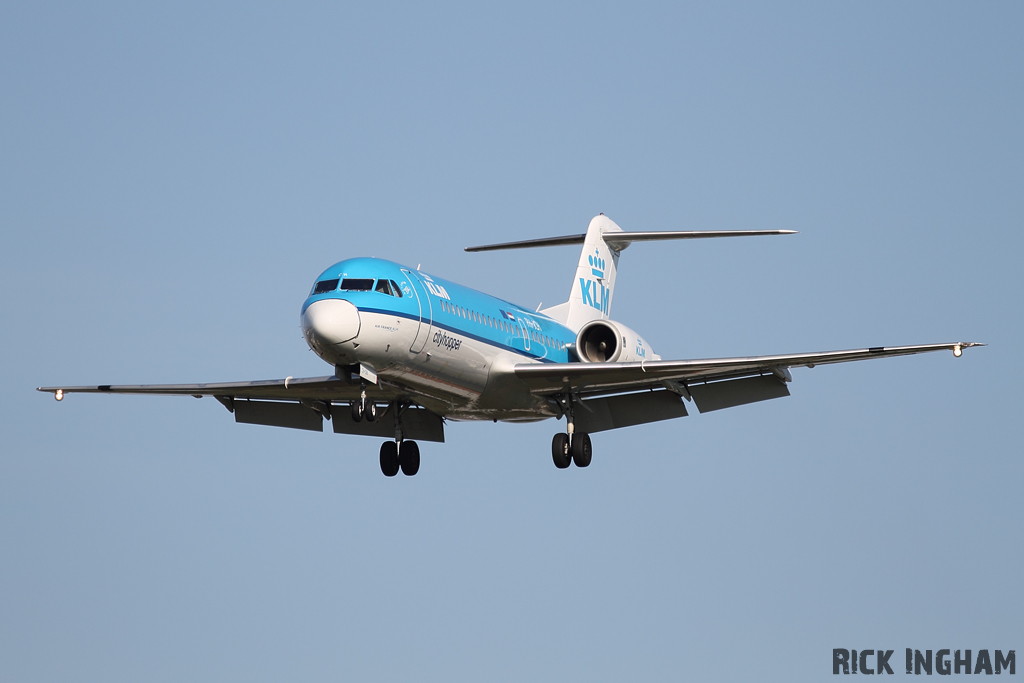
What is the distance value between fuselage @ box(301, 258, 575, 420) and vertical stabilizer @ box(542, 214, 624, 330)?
3172 mm

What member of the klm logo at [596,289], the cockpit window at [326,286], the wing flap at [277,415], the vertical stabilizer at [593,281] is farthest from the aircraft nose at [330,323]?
the klm logo at [596,289]

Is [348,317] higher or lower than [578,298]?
lower

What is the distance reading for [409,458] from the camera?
26.8 m

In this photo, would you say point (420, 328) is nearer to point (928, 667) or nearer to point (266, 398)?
point (266, 398)

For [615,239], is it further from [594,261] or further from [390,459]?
[390,459]

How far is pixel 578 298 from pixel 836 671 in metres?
10.8

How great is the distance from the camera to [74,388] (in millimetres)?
26578

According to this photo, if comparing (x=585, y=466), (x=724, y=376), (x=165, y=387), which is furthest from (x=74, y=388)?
(x=724, y=376)

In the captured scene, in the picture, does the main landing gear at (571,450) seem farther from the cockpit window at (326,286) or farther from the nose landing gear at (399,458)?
the cockpit window at (326,286)

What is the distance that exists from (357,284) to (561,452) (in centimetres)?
595

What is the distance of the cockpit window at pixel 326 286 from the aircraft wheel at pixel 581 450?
20.3 feet

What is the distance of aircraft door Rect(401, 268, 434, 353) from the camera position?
2245cm

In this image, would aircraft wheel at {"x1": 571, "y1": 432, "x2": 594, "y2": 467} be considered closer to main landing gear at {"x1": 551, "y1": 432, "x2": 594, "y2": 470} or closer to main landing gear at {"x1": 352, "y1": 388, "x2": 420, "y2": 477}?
main landing gear at {"x1": 551, "y1": 432, "x2": 594, "y2": 470}

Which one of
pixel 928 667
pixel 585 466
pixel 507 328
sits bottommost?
pixel 928 667
